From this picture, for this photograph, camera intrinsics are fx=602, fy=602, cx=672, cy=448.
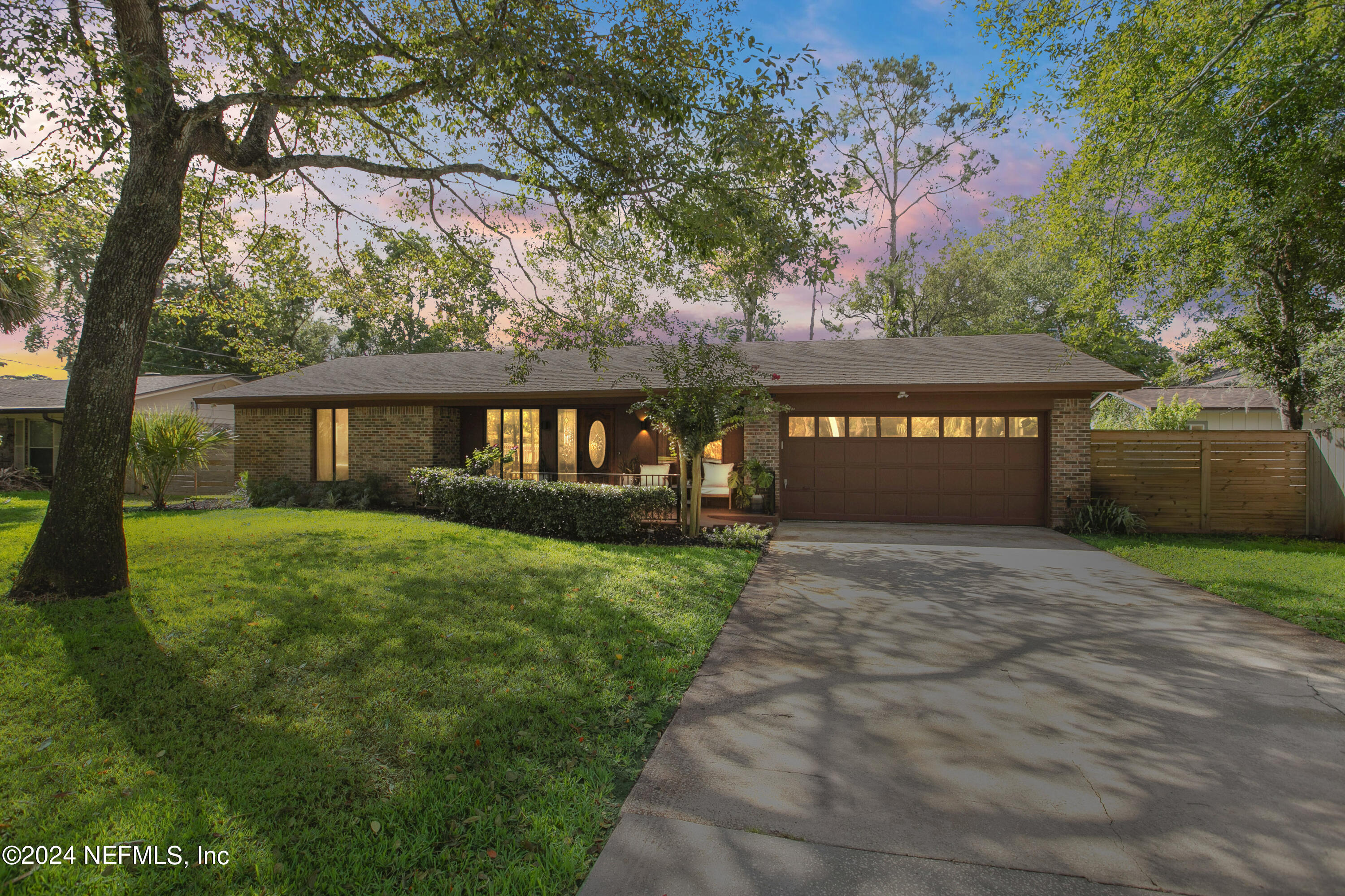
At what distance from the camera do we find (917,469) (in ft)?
39.9

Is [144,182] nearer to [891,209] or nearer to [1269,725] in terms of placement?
[1269,725]

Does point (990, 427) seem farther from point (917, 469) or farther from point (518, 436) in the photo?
point (518, 436)

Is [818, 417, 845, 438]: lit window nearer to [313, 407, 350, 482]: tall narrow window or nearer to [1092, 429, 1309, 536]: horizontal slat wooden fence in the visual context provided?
[1092, 429, 1309, 536]: horizontal slat wooden fence

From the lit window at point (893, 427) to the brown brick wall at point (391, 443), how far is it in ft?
32.8

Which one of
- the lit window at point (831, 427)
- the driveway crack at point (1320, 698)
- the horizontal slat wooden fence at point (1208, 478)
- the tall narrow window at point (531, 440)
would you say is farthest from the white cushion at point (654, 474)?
the driveway crack at point (1320, 698)

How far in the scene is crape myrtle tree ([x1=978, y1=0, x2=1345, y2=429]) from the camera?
829 cm

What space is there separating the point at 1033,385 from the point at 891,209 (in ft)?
59.1

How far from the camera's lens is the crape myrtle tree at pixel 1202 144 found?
829 centimetres

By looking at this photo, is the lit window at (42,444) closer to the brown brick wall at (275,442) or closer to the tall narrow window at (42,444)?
the tall narrow window at (42,444)

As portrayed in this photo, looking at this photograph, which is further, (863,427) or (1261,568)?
(863,427)

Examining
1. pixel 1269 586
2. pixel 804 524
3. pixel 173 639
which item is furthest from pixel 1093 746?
pixel 804 524

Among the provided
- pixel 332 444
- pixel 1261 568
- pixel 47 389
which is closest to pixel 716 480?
pixel 1261 568

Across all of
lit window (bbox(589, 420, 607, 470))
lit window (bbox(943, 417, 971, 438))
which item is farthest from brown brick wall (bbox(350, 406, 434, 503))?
lit window (bbox(943, 417, 971, 438))

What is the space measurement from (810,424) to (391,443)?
961 centimetres
